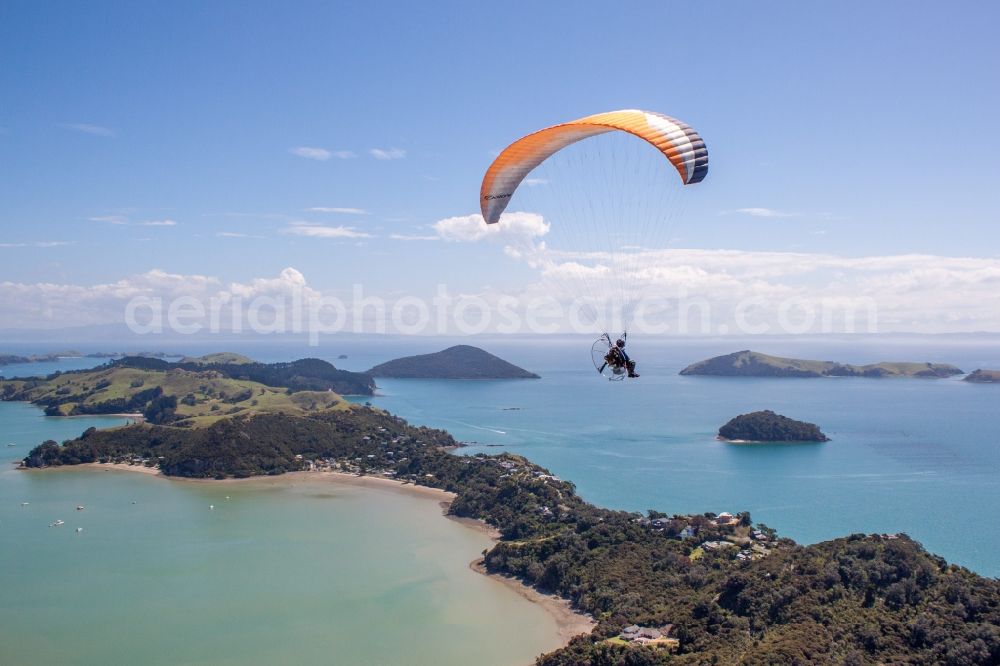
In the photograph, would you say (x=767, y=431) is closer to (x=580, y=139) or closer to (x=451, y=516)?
(x=451, y=516)

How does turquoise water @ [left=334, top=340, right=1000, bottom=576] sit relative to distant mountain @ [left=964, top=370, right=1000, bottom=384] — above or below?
below

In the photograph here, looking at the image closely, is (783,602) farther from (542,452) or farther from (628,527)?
(542,452)

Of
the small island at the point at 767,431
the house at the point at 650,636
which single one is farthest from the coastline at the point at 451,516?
the small island at the point at 767,431

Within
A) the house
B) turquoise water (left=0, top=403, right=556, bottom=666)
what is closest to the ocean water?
turquoise water (left=0, top=403, right=556, bottom=666)

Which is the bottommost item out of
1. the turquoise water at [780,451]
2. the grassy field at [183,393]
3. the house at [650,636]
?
the turquoise water at [780,451]

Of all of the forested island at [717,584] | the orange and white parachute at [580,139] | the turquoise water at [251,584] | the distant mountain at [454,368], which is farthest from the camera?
the distant mountain at [454,368]

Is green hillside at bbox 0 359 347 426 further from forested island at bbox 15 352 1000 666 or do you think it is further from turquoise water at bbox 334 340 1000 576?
forested island at bbox 15 352 1000 666

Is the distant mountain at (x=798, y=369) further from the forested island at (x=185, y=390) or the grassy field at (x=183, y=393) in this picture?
the grassy field at (x=183, y=393)

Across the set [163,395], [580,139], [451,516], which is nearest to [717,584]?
[580,139]
